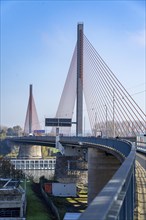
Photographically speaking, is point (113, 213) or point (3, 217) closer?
point (113, 213)

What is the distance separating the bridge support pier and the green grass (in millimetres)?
4327

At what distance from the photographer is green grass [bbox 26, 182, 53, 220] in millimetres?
31413

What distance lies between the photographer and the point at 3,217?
A: 3181 centimetres

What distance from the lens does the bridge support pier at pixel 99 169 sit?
3170cm

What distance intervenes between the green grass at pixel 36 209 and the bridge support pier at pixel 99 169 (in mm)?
4327

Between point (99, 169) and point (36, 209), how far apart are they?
675cm

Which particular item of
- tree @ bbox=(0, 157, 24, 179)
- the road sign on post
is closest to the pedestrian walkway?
tree @ bbox=(0, 157, 24, 179)

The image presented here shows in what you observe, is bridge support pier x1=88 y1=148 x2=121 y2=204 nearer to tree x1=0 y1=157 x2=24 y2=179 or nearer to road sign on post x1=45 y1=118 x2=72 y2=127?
tree x1=0 y1=157 x2=24 y2=179

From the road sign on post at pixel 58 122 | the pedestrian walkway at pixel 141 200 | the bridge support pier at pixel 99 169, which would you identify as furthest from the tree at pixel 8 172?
the pedestrian walkway at pixel 141 200

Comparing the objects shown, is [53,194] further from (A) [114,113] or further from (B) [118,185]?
(B) [118,185]

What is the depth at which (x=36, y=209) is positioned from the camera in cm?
3450

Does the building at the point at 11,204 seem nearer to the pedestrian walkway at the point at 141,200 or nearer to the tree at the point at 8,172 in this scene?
the tree at the point at 8,172

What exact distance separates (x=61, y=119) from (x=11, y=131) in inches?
4410

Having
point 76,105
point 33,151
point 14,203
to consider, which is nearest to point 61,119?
point 33,151
